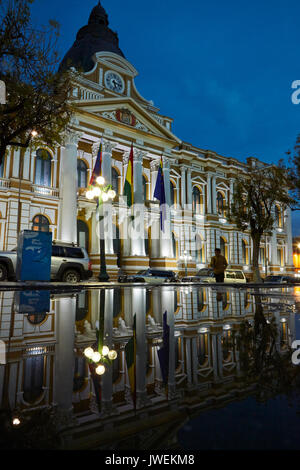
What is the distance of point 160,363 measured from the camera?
165 centimetres

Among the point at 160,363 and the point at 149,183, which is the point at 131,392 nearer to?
the point at 160,363

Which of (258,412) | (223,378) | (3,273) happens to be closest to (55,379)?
(223,378)

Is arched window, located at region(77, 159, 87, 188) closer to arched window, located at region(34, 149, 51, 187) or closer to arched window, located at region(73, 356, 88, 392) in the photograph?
arched window, located at region(34, 149, 51, 187)

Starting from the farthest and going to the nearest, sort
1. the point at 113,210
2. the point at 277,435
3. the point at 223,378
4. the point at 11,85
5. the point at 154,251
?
1. the point at 154,251
2. the point at 113,210
3. the point at 11,85
4. the point at 223,378
5. the point at 277,435

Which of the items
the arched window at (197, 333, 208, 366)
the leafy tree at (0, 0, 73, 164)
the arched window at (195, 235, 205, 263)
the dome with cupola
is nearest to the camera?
the arched window at (197, 333, 208, 366)

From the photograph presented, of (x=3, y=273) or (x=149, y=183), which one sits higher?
(x=149, y=183)

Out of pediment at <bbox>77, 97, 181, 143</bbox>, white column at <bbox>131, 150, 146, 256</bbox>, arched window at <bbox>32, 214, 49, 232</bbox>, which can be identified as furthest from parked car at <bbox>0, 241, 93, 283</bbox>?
pediment at <bbox>77, 97, 181, 143</bbox>

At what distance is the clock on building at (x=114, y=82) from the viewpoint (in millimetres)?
25609

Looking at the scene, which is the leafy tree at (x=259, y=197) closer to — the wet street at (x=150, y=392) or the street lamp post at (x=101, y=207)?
the street lamp post at (x=101, y=207)

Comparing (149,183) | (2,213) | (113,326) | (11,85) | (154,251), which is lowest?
(113,326)

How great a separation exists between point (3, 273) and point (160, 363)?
12079 mm

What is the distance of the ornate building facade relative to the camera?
20906mm

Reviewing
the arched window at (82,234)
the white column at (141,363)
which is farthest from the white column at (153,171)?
the white column at (141,363)

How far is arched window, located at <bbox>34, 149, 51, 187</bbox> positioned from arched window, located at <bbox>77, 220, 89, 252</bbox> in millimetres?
3855
